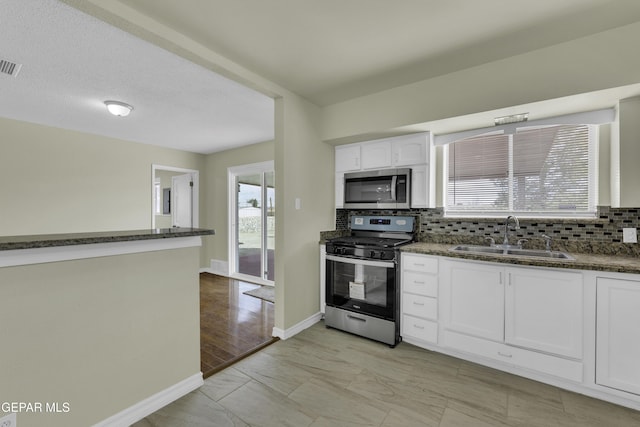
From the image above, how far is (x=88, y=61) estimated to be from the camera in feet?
7.08

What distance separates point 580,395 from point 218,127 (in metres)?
4.52

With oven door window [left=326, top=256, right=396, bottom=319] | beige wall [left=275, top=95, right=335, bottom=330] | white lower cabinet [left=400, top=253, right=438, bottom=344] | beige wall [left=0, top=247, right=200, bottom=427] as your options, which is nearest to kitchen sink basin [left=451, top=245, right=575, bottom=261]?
white lower cabinet [left=400, top=253, right=438, bottom=344]

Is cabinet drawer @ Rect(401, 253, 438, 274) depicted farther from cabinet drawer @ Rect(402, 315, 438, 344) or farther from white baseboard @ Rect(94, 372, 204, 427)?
white baseboard @ Rect(94, 372, 204, 427)

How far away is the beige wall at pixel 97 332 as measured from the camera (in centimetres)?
126

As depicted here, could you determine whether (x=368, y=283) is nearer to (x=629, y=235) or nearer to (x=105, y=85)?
(x=629, y=235)

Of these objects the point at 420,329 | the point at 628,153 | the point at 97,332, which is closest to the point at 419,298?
the point at 420,329

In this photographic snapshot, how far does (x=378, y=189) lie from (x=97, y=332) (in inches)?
104

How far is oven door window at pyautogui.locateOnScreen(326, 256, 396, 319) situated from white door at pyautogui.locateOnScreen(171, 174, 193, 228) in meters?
3.66

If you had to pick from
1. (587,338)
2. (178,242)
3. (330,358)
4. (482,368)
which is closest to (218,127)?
(178,242)

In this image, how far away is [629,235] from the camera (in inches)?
83.3

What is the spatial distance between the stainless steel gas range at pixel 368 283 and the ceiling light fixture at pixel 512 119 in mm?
1229

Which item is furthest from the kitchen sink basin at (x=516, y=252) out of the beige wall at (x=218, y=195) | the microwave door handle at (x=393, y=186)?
the beige wall at (x=218, y=195)

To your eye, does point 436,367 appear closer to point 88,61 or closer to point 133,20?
point 133,20

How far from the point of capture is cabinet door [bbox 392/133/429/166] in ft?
9.20
